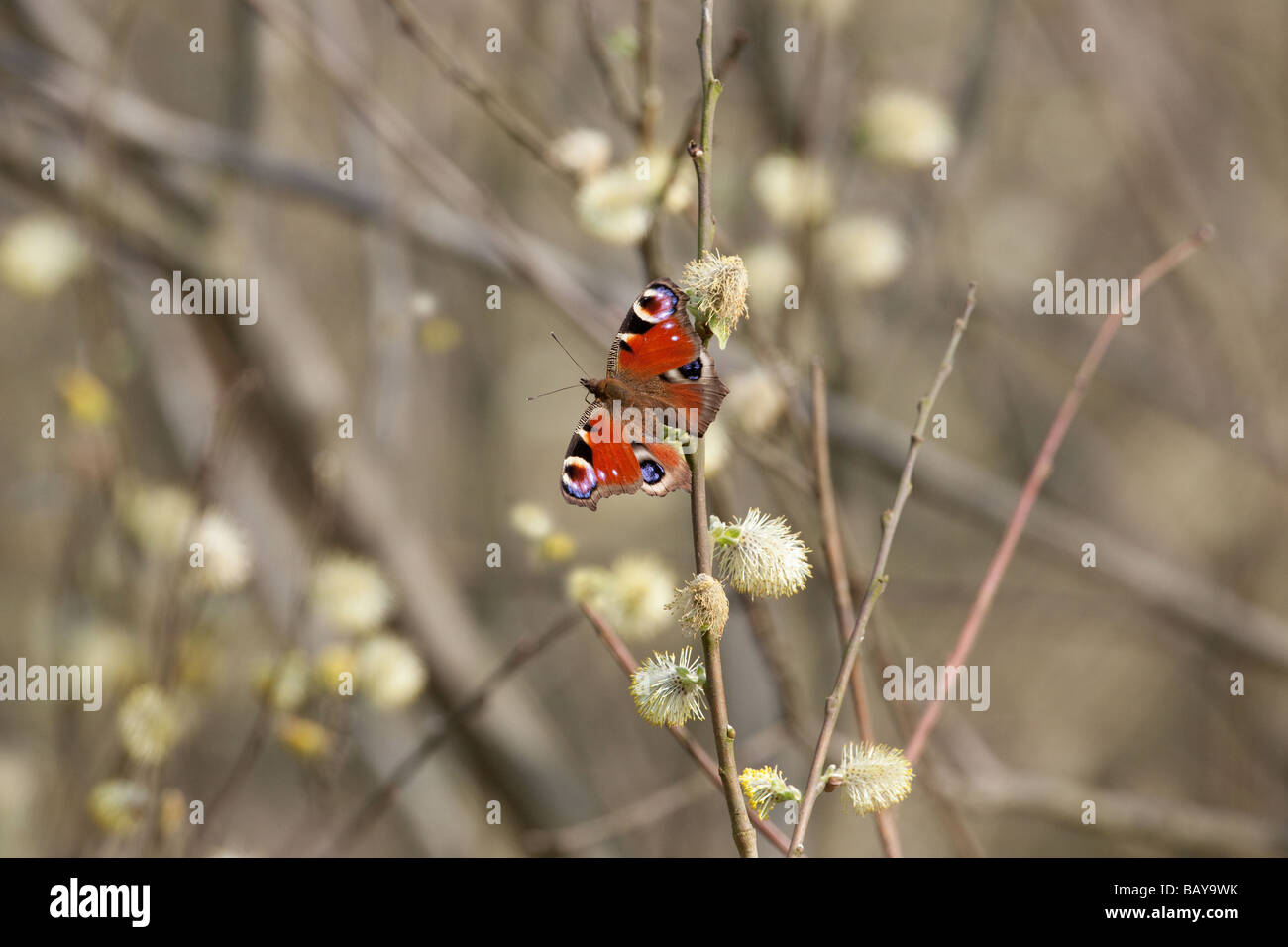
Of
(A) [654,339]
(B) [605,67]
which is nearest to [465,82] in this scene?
(B) [605,67]

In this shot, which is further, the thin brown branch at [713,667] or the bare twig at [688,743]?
the bare twig at [688,743]

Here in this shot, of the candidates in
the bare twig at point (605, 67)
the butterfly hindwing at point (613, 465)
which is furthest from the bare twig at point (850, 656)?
the bare twig at point (605, 67)

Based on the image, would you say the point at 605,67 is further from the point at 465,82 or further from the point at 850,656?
the point at 850,656

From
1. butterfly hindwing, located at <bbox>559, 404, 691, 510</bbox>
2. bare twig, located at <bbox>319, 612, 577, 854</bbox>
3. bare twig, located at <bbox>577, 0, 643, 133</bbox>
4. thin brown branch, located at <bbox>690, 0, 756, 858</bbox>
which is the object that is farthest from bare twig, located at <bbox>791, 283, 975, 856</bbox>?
bare twig, located at <bbox>577, 0, 643, 133</bbox>

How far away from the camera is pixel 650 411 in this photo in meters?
0.95

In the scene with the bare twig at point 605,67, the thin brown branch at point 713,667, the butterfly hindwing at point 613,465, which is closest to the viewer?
the thin brown branch at point 713,667

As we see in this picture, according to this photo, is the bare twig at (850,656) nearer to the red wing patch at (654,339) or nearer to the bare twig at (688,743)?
the bare twig at (688,743)

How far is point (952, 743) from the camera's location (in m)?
2.05

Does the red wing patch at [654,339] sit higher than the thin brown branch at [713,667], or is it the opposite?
the red wing patch at [654,339]

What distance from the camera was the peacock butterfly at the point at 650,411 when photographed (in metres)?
0.86

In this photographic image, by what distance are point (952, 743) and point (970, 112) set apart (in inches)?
56.1

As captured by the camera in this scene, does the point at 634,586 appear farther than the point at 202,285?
No
